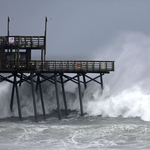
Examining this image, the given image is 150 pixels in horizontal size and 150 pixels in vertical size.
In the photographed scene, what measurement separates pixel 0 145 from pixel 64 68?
14.8m

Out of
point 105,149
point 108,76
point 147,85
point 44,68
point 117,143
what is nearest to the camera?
point 105,149

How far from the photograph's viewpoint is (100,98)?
43.8 m

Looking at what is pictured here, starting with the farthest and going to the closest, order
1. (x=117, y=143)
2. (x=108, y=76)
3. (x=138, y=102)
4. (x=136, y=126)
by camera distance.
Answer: (x=108, y=76)
(x=138, y=102)
(x=136, y=126)
(x=117, y=143)

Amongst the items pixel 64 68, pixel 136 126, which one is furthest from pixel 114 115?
pixel 136 126

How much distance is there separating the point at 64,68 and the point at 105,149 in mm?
15845

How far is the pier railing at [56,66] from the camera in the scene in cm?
3784

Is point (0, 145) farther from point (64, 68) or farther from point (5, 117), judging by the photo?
point (5, 117)

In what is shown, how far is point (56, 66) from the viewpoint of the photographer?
38719 millimetres

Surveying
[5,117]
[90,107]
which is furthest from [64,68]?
[5,117]

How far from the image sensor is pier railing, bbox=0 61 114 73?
3784 centimetres

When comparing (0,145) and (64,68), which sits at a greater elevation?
(64,68)

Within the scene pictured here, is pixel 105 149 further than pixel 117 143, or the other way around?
pixel 117 143

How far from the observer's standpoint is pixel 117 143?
25.7 m

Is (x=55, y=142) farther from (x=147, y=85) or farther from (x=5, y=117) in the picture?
(x=147, y=85)
